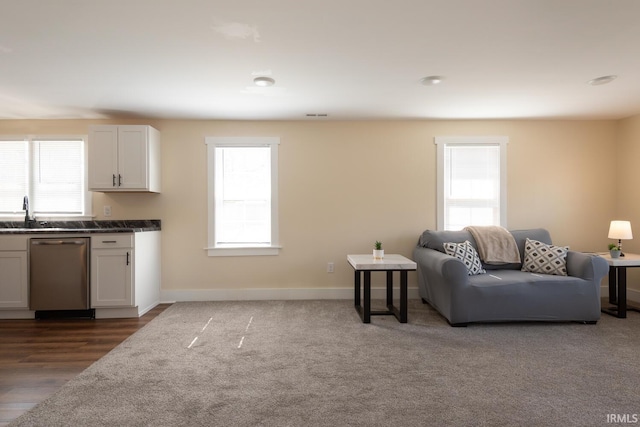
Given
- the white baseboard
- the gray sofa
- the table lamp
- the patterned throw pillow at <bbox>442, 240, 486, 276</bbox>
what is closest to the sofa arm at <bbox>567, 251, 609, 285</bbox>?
the gray sofa

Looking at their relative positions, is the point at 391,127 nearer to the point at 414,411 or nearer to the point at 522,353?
the point at 522,353

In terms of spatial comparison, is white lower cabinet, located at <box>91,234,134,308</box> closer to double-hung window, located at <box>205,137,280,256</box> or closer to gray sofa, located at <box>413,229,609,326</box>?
double-hung window, located at <box>205,137,280,256</box>

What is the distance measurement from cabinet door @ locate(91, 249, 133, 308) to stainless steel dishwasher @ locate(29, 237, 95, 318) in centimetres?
10

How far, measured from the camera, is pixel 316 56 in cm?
274

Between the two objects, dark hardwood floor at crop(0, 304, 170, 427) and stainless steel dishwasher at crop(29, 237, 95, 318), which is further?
stainless steel dishwasher at crop(29, 237, 95, 318)

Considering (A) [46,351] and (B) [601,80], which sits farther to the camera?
(B) [601,80]

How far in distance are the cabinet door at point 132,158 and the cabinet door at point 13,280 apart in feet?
4.12

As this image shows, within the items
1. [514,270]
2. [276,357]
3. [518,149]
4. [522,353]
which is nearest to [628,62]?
[518,149]

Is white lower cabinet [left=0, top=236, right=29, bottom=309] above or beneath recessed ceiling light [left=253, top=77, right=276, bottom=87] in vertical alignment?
beneath


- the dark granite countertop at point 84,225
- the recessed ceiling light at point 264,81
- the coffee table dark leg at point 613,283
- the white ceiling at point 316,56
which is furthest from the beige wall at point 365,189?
the recessed ceiling light at point 264,81

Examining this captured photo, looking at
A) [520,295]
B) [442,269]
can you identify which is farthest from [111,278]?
[520,295]

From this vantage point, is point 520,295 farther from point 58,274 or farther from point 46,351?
point 58,274

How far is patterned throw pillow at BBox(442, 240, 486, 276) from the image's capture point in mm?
3855

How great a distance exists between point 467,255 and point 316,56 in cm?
264
